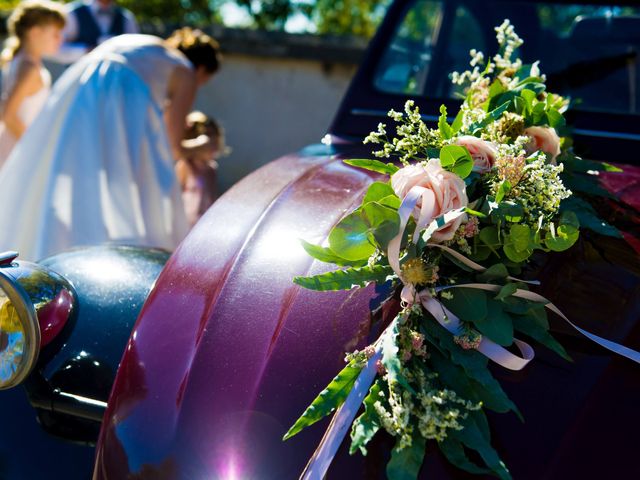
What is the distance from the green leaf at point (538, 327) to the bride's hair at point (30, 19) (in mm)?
4149

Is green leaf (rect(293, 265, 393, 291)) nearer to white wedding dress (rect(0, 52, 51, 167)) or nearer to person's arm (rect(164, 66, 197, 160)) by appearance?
person's arm (rect(164, 66, 197, 160))

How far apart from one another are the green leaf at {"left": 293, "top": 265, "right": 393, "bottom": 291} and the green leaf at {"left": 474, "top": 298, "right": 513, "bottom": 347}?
0.20 m

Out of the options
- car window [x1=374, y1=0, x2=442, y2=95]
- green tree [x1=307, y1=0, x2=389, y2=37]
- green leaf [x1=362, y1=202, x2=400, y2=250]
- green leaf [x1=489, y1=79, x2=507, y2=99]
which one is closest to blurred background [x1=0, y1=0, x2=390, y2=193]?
car window [x1=374, y1=0, x2=442, y2=95]

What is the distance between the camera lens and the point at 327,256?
1590 millimetres

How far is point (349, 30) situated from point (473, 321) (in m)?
10.6

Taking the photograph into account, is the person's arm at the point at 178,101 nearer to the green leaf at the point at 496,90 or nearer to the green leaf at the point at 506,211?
the green leaf at the point at 496,90

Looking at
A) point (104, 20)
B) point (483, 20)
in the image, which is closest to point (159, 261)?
point (483, 20)

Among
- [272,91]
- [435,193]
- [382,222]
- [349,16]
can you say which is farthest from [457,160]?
[349,16]

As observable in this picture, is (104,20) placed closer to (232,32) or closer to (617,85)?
(232,32)

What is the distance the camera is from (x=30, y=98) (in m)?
4.91

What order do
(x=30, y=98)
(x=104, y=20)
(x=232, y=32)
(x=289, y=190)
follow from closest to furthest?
1. (x=289, y=190)
2. (x=30, y=98)
3. (x=104, y=20)
4. (x=232, y=32)

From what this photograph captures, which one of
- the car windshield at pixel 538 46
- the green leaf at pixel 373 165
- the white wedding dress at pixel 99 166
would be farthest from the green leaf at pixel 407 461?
the white wedding dress at pixel 99 166

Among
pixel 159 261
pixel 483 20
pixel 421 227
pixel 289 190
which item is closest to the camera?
pixel 421 227

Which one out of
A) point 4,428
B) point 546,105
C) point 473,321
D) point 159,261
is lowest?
point 4,428
